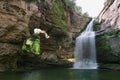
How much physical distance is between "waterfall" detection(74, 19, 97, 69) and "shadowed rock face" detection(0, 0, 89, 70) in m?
1.72

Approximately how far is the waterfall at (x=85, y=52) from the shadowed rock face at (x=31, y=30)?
1.72 m

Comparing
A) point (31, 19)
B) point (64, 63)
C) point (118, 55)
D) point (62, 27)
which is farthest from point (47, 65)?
point (118, 55)

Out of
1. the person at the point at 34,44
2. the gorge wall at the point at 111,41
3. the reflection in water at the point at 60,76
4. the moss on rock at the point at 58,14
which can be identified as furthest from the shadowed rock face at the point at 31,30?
the gorge wall at the point at 111,41

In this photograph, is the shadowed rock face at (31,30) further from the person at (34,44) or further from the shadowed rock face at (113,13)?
the shadowed rock face at (113,13)

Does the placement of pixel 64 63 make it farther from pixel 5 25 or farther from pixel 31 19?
pixel 5 25

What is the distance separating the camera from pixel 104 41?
1172 inches

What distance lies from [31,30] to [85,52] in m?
10.0

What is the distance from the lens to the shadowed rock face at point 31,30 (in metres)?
21.1

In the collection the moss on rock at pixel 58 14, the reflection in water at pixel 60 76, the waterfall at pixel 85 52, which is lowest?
the reflection in water at pixel 60 76

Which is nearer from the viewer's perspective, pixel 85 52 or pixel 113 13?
pixel 85 52

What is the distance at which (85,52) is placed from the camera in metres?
32.3

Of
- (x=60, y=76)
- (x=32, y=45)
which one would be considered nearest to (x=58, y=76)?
(x=60, y=76)

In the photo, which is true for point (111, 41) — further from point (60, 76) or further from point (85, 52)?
point (60, 76)

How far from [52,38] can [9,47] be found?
10.0m
